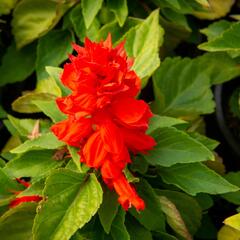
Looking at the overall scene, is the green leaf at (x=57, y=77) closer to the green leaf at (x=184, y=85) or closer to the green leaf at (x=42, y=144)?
the green leaf at (x=42, y=144)

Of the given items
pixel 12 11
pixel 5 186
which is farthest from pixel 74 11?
pixel 5 186

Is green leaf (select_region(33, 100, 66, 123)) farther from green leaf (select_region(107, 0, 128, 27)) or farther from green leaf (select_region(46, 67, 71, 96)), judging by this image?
green leaf (select_region(107, 0, 128, 27))

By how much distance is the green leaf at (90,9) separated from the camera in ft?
3.43

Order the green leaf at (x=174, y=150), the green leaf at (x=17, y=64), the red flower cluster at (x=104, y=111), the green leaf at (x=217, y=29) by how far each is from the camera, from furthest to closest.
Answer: the green leaf at (x=17, y=64) → the green leaf at (x=217, y=29) → the green leaf at (x=174, y=150) → the red flower cluster at (x=104, y=111)

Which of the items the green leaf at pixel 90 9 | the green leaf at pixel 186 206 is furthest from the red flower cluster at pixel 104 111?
the green leaf at pixel 90 9

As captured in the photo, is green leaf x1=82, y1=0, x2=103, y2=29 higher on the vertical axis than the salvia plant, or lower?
higher

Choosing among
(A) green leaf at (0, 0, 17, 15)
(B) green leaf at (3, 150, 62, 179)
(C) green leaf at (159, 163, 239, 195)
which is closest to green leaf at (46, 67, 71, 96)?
(B) green leaf at (3, 150, 62, 179)

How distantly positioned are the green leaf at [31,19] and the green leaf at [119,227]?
497 millimetres

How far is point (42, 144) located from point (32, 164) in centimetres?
6

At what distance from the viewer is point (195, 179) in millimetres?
863

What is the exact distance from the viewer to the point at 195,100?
1068 mm

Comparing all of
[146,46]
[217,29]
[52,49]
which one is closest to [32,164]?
[146,46]

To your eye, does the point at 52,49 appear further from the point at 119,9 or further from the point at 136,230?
the point at 136,230

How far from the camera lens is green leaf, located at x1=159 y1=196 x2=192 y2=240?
88cm
